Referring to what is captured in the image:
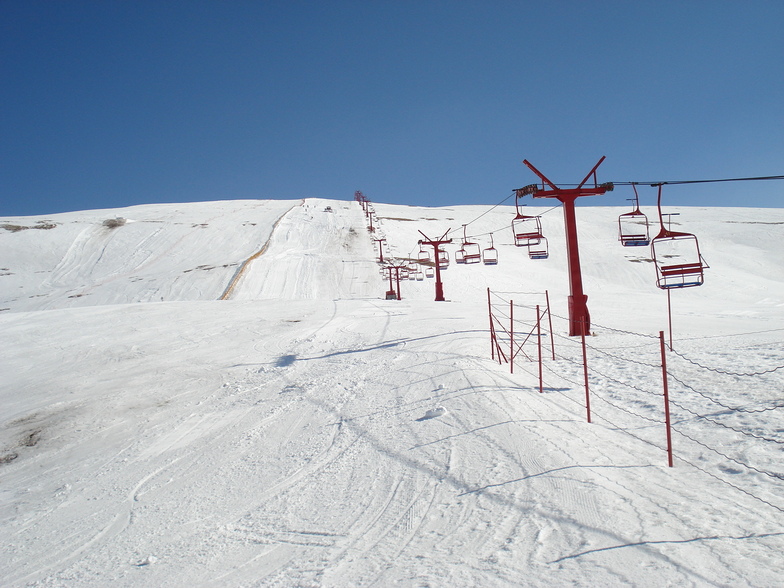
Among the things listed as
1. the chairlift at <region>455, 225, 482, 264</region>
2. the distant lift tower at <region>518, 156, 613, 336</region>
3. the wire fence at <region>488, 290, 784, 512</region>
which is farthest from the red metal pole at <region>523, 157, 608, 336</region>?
the chairlift at <region>455, 225, 482, 264</region>

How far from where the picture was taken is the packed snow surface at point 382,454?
3.73 m

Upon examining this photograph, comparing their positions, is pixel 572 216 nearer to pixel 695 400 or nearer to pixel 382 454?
pixel 695 400

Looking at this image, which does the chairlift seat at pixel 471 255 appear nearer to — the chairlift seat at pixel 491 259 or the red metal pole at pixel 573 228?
the chairlift seat at pixel 491 259

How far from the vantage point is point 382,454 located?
19.6ft

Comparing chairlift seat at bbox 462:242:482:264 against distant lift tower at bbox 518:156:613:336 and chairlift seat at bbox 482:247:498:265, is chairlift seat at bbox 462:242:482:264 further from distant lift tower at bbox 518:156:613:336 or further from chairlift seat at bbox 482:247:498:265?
distant lift tower at bbox 518:156:613:336

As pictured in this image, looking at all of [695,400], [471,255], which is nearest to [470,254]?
[471,255]

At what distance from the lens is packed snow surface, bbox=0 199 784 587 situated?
3.73 m

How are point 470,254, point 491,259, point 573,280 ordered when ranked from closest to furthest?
point 573,280, point 491,259, point 470,254

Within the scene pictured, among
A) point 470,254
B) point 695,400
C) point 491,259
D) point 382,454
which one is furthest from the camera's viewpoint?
point 470,254

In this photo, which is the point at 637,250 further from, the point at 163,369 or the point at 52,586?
the point at 52,586

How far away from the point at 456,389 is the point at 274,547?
488cm

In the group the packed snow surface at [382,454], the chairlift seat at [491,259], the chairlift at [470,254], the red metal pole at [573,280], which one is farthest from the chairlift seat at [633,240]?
the chairlift seat at [491,259]

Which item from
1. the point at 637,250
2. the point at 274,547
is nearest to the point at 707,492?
the point at 274,547

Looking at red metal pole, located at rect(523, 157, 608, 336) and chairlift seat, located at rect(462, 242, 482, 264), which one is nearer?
red metal pole, located at rect(523, 157, 608, 336)
